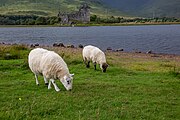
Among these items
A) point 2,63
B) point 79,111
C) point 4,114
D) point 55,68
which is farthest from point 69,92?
point 2,63

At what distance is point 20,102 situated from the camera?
568 inches

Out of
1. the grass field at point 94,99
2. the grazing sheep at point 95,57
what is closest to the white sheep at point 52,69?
the grass field at point 94,99

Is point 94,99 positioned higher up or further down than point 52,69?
further down

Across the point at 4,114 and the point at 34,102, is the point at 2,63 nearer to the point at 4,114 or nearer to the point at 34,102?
the point at 34,102

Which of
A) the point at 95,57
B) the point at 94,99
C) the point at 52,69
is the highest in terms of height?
the point at 52,69

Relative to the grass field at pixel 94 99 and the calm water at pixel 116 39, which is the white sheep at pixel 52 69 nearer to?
the grass field at pixel 94 99

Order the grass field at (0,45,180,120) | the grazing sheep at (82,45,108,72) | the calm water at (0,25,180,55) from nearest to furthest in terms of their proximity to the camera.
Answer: the grass field at (0,45,180,120) → the grazing sheep at (82,45,108,72) → the calm water at (0,25,180,55)

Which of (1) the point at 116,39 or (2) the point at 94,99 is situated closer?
(2) the point at 94,99

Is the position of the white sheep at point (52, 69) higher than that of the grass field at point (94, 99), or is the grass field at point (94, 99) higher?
the white sheep at point (52, 69)

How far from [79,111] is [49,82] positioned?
519 centimetres

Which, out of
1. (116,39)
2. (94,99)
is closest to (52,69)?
(94,99)

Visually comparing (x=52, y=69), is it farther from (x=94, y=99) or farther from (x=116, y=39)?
(x=116, y=39)

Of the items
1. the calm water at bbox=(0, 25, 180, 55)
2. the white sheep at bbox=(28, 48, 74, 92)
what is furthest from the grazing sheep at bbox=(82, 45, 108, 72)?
the calm water at bbox=(0, 25, 180, 55)

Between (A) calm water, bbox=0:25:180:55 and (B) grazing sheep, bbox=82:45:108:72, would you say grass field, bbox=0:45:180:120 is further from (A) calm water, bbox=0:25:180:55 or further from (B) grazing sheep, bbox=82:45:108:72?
(A) calm water, bbox=0:25:180:55
